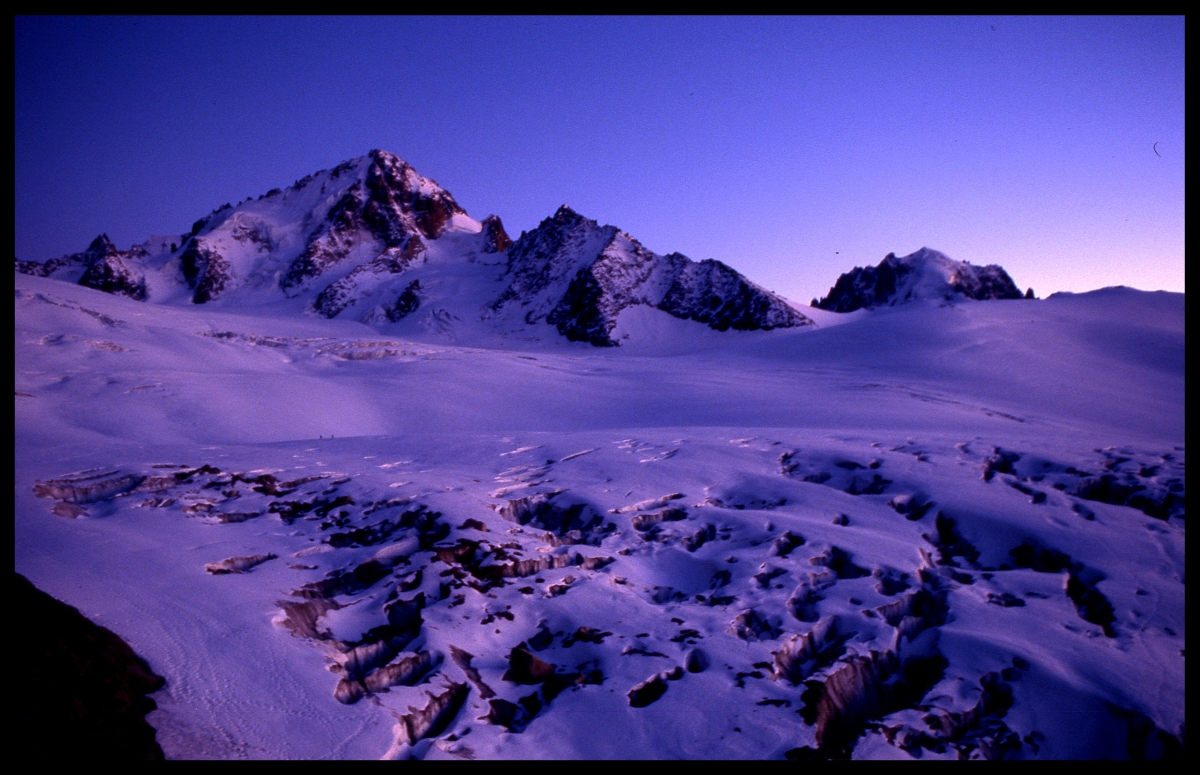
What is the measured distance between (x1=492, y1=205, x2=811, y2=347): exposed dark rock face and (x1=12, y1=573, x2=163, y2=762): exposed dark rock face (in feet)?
125

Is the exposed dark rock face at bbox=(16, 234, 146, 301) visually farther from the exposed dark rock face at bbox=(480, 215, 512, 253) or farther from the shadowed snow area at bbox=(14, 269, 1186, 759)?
the shadowed snow area at bbox=(14, 269, 1186, 759)

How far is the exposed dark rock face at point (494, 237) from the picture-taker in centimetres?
6594

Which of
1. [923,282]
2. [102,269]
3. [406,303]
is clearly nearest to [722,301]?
[923,282]

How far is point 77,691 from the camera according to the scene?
287cm

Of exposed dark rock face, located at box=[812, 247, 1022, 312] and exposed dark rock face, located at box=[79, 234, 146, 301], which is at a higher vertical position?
exposed dark rock face, located at box=[812, 247, 1022, 312]

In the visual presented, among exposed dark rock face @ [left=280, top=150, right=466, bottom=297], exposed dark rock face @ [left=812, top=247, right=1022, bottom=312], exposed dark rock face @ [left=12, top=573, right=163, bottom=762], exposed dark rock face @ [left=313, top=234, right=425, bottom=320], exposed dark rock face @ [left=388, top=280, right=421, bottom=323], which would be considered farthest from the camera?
exposed dark rock face @ [left=280, top=150, right=466, bottom=297]

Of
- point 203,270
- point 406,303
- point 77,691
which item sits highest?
point 203,270

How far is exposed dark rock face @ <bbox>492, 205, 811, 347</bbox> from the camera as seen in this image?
41719 millimetres

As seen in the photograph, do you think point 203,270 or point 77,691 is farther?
point 203,270

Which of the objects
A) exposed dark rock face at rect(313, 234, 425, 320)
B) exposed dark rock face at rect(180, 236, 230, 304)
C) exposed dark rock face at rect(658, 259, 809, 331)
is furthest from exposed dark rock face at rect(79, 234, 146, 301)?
exposed dark rock face at rect(658, 259, 809, 331)

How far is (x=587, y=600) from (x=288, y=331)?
3404 centimetres

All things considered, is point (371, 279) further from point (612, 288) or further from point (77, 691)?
point (77, 691)

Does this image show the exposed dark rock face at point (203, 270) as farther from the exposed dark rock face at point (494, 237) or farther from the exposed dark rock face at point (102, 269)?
the exposed dark rock face at point (494, 237)

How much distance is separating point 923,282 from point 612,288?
28.8m
